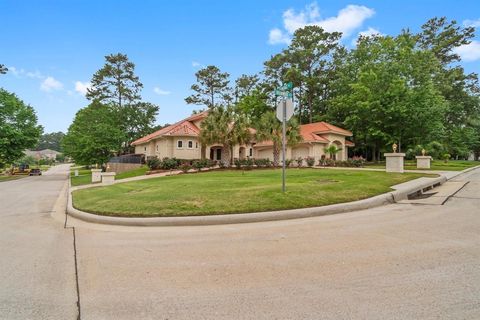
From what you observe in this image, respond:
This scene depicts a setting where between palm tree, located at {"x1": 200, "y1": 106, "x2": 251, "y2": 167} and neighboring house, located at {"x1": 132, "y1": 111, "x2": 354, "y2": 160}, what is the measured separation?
2.78m

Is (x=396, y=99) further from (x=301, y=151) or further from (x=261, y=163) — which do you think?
(x=261, y=163)

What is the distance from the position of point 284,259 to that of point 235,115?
858 inches

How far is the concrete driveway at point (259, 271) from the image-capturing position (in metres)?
2.77

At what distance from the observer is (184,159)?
94.5 ft

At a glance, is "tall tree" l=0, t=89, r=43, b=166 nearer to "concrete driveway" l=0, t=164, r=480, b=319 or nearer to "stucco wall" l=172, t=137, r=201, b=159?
"stucco wall" l=172, t=137, r=201, b=159

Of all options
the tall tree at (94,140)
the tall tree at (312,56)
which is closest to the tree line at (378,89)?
the tall tree at (312,56)

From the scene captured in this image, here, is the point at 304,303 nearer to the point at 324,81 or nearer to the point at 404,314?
the point at 404,314

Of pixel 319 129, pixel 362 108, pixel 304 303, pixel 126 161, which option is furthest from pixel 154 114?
pixel 304 303

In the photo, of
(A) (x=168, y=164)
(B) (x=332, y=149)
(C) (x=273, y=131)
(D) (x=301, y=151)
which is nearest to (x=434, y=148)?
(B) (x=332, y=149)

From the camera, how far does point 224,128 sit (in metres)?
24.4

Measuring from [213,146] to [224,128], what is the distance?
25.1ft

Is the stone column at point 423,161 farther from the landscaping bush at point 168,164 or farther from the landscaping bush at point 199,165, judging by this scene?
the landscaping bush at point 168,164

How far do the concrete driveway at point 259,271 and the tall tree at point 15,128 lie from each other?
34.1m

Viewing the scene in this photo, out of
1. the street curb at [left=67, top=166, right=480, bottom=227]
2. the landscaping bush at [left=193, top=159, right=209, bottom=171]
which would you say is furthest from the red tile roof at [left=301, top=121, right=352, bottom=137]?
the street curb at [left=67, top=166, right=480, bottom=227]
